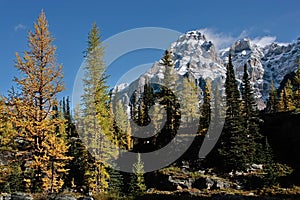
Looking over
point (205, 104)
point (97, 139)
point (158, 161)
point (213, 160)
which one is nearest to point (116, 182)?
point (158, 161)

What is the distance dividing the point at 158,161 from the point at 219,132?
42.4 feet

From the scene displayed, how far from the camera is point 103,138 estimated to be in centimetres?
3431

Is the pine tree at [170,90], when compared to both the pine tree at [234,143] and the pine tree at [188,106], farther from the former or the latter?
the pine tree at [234,143]

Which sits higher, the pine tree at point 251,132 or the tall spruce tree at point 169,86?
the tall spruce tree at point 169,86

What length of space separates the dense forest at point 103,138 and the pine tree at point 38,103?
0.20ft

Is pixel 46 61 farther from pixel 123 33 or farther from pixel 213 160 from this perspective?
pixel 213 160

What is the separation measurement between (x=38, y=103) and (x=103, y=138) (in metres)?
15.2

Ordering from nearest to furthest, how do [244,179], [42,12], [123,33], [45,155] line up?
1. [45,155]
2. [42,12]
3. [123,33]
4. [244,179]

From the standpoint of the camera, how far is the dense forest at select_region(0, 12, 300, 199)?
19.5 metres

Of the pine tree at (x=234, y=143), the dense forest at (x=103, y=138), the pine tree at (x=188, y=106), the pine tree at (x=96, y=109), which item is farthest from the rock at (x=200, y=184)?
the pine tree at (x=188, y=106)

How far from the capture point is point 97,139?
33938 millimetres

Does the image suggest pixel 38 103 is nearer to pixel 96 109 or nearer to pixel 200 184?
pixel 96 109

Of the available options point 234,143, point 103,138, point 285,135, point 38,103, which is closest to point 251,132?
point 234,143

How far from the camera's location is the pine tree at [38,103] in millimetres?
19078
